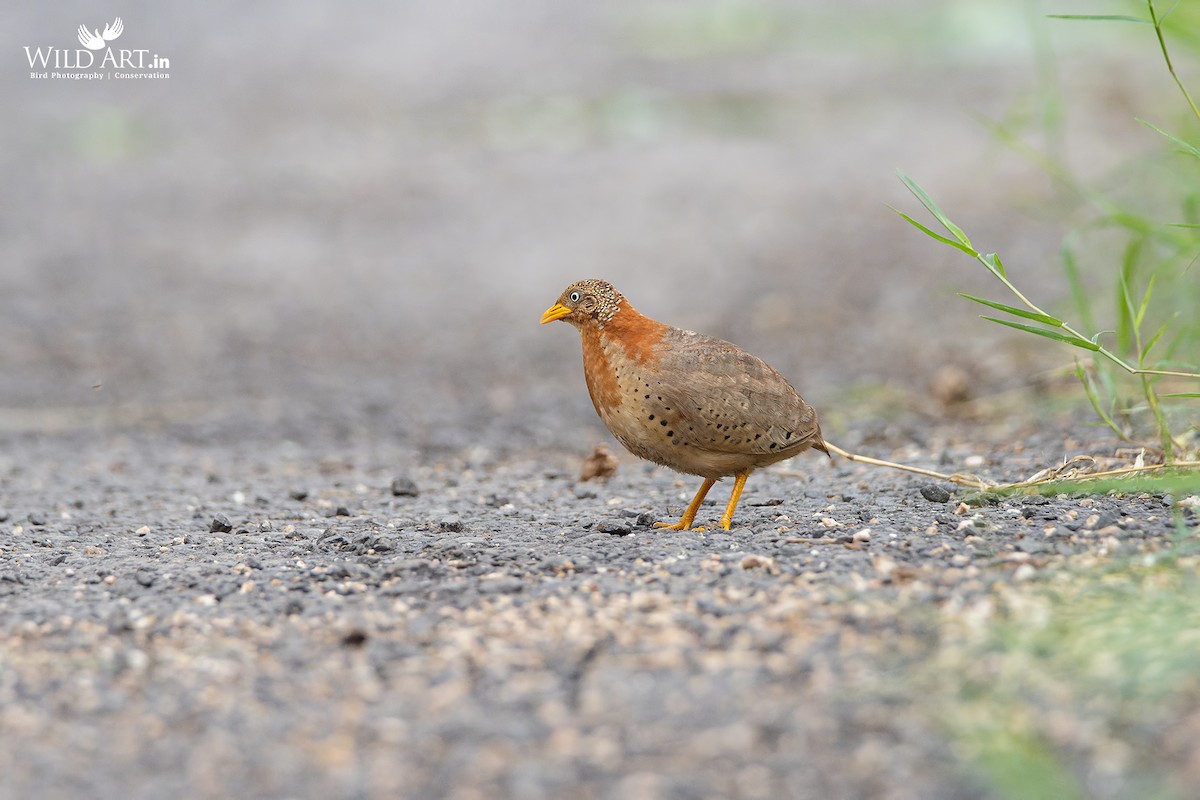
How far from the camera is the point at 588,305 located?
456 cm

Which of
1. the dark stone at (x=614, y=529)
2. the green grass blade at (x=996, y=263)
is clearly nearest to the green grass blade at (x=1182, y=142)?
the green grass blade at (x=996, y=263)

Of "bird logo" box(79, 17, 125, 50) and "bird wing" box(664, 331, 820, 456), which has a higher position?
"bird logo" box(79, 17, 125, 50)

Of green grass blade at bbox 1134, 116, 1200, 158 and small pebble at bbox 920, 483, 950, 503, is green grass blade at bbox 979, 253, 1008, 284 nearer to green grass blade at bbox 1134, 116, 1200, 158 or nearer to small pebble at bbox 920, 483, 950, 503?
green grass blade at bbox 1134, 116, 1200, 158

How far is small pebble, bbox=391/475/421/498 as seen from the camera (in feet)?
17.2

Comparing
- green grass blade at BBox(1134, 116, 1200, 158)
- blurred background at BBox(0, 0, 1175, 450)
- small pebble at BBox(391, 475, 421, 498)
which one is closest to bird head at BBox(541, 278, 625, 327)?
small pebble at BBox(391, 475, 421, 498)

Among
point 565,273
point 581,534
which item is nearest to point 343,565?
point 581,534

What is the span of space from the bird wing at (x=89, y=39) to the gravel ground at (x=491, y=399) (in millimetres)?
210

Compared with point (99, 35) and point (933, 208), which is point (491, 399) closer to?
point (933, 208)

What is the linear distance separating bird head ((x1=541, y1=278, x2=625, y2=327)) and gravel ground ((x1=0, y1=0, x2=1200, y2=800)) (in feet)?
2.36

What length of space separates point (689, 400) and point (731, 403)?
147 millimetres

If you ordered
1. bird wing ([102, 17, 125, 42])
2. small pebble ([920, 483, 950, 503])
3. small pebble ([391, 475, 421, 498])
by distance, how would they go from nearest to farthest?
small pebble ([920, 483, 950, 503]), small pebble ([391, 475, 421, 498]), bird wing ([102, 17, 125, 42])

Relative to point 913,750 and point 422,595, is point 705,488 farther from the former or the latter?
point 913,750

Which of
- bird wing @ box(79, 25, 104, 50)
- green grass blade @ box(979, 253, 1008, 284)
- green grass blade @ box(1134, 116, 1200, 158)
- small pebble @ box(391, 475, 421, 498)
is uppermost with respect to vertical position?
bird wing @ box(79, 25, 104, 50)

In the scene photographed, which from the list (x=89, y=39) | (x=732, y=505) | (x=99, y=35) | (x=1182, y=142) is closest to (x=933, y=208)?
(x=1182, y=142)
